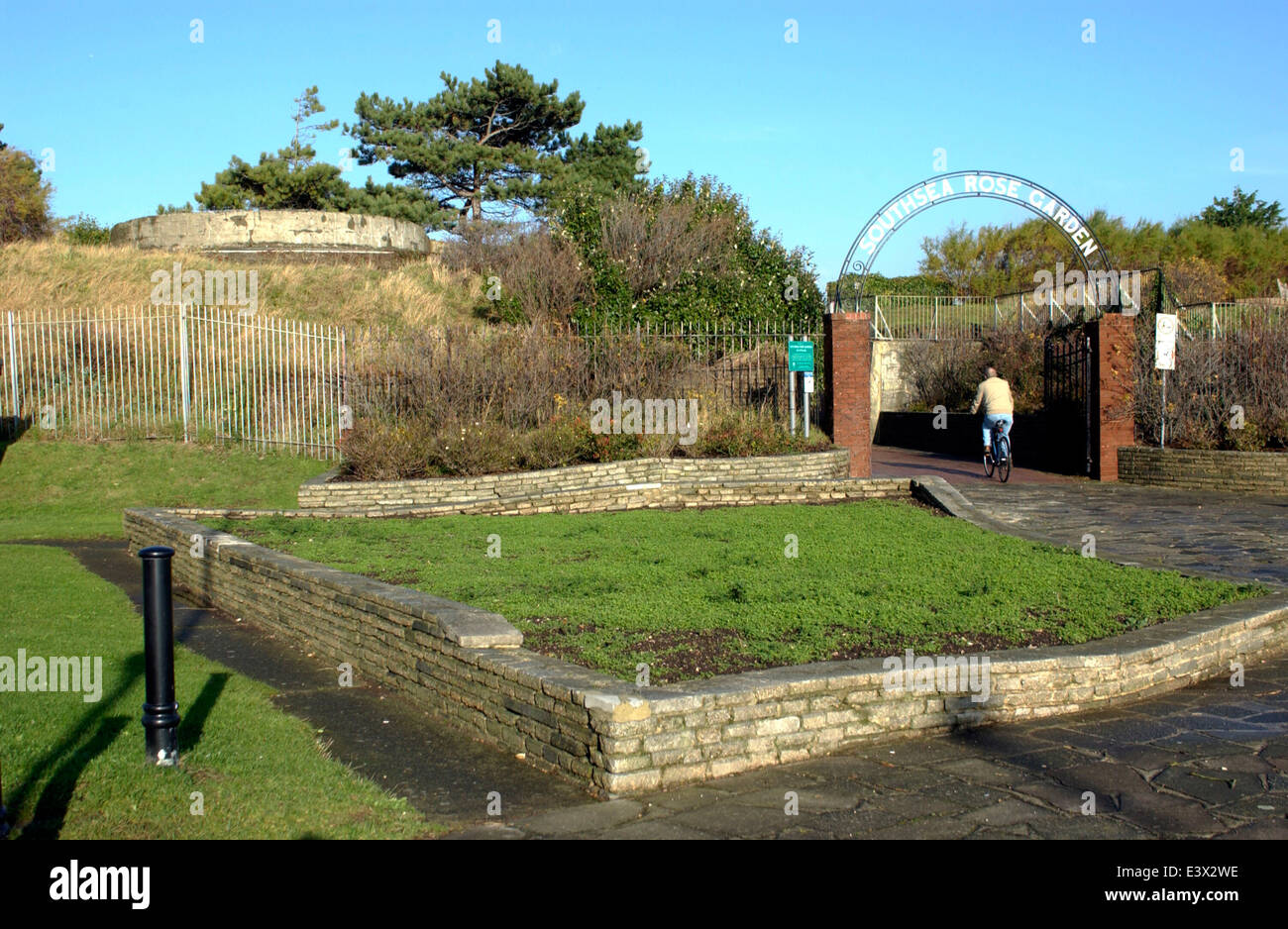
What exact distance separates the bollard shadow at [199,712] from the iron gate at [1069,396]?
16.0 meters

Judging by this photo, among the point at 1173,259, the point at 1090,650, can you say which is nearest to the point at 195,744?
the point at 1090,650

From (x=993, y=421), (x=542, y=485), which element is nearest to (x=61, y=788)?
(x=542, y=485)

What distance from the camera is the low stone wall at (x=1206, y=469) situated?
53.1ft

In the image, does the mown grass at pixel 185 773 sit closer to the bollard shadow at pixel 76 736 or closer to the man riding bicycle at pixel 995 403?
the bollard shadow at pixel 76 736

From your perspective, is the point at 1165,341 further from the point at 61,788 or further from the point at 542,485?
the point at 61,788

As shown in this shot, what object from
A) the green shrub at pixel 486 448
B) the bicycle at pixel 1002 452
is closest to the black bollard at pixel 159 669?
the green shrub at pixel 486 448

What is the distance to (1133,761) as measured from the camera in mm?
5180

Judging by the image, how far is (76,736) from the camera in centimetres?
518

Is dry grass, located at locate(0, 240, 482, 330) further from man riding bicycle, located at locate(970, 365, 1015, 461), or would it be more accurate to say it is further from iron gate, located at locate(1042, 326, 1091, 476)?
iron gate, located at locate(1042, 326, 1091, 476)

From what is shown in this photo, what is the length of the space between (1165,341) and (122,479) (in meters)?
17.0

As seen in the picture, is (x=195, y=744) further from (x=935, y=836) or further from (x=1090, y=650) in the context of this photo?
(x=1090, y=650)

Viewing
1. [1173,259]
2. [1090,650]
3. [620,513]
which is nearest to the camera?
[1090,650]

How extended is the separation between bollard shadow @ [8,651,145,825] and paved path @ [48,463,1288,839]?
821mm
